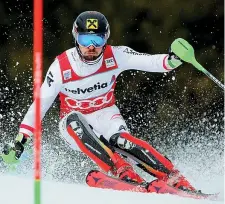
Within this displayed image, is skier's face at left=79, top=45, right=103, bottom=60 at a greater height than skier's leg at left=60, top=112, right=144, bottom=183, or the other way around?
skier's face at left=79, top=45, right=103, bottom=60

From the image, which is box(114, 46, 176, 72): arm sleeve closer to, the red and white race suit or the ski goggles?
the red and white race suit

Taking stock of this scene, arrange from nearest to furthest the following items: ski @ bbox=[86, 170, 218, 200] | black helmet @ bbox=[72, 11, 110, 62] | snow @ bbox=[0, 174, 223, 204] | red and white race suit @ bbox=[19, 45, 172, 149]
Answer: snow @ bbox=[0, 174, 223, 204], ski @ bbox=[86, 170, 218, 200], black helmet @ bbox=[72, 11, 110, 62], red and white race suit @ bbox=[19, 45, 172, 149]

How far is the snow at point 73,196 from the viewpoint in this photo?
Answer: 347cm

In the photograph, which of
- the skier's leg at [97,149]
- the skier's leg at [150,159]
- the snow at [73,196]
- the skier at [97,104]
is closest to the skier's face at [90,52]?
the skier at [97,104]

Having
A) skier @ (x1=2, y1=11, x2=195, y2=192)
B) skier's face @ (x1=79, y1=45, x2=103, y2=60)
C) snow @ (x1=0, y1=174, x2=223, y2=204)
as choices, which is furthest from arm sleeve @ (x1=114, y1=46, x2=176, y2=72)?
snow @ (x1=0, y1=174, x2=223, y2=204)

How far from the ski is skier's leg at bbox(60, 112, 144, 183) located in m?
0.06

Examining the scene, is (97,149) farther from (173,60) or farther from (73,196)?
(73,196)

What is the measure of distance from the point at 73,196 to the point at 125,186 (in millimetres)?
742

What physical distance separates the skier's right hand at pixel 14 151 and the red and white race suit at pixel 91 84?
41 millimetres

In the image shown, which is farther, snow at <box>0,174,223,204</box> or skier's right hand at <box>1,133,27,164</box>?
skier's right hand at <box>1,133,27,164</box>

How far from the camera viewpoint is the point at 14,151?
429 centimetres

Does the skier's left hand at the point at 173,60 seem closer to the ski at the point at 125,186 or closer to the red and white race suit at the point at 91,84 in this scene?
the red and white race suit at the point at 91,84

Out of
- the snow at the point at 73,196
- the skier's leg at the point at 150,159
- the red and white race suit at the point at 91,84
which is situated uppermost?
the red and white race suit at the point at 91,84

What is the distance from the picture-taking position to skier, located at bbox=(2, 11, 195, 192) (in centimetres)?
429
